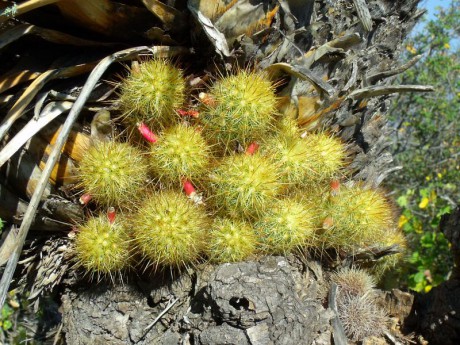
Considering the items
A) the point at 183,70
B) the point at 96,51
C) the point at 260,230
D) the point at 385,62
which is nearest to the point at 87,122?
the point at 96,51

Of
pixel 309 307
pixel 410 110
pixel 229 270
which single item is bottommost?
pixel 410 110

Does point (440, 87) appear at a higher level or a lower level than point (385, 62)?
lower

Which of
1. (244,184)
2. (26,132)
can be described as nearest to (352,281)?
(244,184)

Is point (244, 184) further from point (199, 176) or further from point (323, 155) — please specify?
point (323, 155)

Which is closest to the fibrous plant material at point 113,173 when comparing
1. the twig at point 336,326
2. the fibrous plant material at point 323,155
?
the fibrous plant material at point 323,155

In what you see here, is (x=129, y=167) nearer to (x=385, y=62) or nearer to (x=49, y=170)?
(x=49, y=170)

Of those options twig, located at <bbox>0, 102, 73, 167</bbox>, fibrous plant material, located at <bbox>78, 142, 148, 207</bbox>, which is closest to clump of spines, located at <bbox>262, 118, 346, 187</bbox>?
fibrous plant material, located at <bbox>78, 142, 148, 207</bbox>
